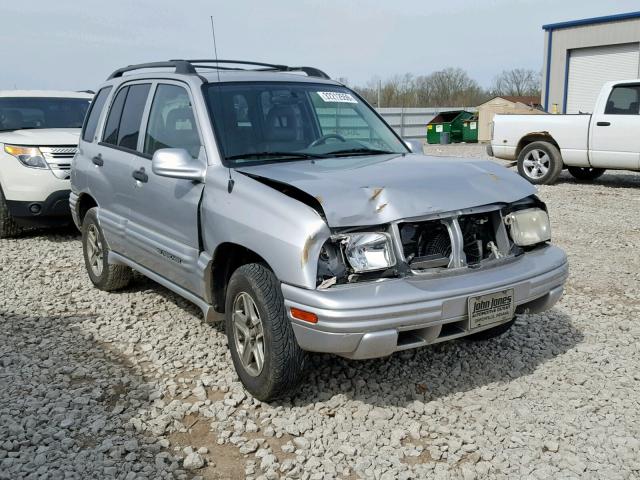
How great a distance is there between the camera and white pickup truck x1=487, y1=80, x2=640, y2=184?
11430mm

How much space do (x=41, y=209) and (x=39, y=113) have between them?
2055 mm

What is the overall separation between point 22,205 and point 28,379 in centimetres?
428

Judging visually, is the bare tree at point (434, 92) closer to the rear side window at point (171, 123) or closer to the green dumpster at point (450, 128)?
the green dumpster at point (450, 128)

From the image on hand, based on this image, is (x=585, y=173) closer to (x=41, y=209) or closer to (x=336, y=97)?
(x=336, y=97)

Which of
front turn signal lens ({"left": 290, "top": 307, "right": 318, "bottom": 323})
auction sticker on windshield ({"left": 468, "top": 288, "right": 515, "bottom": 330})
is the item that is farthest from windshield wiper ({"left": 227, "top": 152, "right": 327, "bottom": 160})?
auction sticker on windshield ({"left": 468, "top": 288, "right": 515, "bottom": 330})

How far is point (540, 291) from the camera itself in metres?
3.62

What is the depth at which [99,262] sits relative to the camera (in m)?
5.82

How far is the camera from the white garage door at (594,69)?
23.9 metres

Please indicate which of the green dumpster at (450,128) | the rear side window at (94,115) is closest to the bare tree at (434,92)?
the green dumpster at (450,128)

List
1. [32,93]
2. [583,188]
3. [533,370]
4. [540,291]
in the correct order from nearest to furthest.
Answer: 1. [540,291]
2. [533,370]
3. [32,93]
4. [583,188]

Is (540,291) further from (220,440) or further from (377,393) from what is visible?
(220,440)

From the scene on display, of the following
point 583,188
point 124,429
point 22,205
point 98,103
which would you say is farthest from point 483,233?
point 583,188

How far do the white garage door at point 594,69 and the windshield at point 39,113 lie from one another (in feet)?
69.3

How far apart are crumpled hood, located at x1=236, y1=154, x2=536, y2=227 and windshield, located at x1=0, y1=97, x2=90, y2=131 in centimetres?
631
